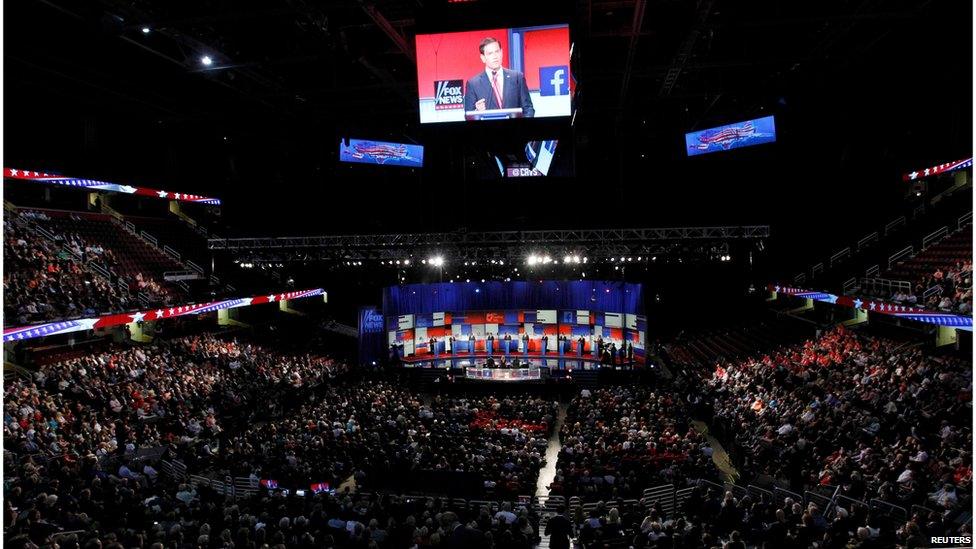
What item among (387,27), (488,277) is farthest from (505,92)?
(488,277)

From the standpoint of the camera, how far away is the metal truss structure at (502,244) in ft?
67.5

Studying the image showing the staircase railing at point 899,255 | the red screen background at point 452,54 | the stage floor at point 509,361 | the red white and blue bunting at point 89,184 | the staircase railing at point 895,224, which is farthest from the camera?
the stage floor at point 509,361

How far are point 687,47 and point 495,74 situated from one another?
6.04 m

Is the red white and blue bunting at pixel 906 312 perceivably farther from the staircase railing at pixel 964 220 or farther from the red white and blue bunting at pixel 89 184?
the red white and blue bunting at pixel 89 184

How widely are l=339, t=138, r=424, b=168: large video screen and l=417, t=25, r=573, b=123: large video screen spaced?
14299 mm

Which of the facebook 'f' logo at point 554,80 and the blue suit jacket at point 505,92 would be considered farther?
the blue suit jacket at point 505,92

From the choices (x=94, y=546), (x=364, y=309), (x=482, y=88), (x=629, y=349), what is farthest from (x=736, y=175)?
(x=94, y=546)

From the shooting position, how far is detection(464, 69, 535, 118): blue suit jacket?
9.47 m

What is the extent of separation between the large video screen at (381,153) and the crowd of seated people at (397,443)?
961cm

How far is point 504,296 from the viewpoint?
29.6 metres

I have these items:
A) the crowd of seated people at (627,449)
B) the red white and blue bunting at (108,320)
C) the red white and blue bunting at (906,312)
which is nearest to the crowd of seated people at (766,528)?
the crowd of seated people at (627,449)

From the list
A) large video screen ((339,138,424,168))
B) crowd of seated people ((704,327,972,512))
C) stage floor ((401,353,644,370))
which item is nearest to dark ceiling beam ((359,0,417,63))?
large video screen ((339,138,424,168))

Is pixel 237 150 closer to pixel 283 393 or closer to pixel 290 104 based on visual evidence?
pixel 290 104

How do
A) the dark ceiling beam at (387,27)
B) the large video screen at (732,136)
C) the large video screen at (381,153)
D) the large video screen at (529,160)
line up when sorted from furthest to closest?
the large video screen at (381,153) < the large video screen at (529,160) < the large video screen at (732,136) < the dark ceiling beam at (387,27)
